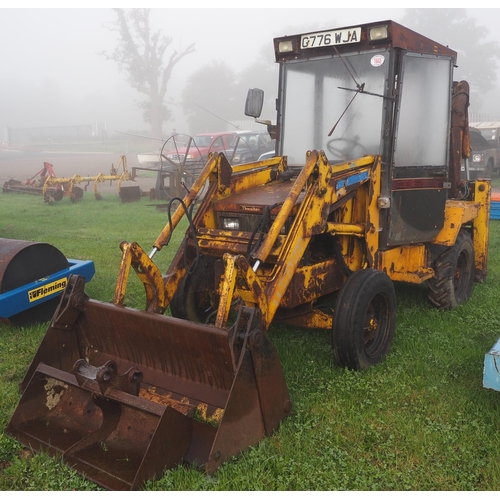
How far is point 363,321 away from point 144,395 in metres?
1.65

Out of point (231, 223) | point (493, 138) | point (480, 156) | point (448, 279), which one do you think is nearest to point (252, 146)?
point (480, 156)

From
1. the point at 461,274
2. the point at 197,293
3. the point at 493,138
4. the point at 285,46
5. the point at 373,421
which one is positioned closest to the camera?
the point at 373,421

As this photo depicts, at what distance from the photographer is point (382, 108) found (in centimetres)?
488

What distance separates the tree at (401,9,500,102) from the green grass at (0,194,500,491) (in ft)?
155

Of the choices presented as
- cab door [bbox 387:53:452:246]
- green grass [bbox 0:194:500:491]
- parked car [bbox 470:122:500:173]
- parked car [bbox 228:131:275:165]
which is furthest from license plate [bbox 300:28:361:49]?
parked car [bbox 470:122:500:173]

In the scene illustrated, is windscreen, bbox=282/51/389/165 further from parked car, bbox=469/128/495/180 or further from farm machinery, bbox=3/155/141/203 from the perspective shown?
parked car, bbox=469/128/495/180

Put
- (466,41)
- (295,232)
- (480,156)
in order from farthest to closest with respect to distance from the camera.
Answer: (466,41) < (480,156) < (295,232)

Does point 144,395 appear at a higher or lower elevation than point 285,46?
lower

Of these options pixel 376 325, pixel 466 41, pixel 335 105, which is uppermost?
pixel 466 41

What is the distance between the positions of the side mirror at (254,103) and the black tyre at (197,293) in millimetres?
1474

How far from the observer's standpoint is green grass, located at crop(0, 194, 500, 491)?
3117mm

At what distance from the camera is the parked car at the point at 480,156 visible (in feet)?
57.8

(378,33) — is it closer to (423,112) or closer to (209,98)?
(423,112)

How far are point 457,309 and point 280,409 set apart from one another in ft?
9.60
